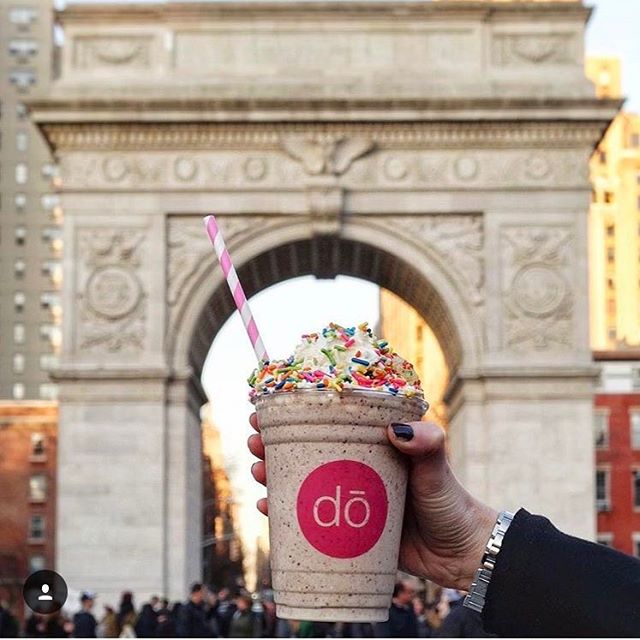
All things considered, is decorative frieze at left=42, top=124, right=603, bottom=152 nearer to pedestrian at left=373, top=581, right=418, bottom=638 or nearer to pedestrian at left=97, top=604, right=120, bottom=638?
pedestrian at left=97, top=604, right=120, bottom=638

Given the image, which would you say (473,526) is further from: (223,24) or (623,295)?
(623,295)

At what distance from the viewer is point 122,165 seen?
1264 inches

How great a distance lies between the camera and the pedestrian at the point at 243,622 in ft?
73.2

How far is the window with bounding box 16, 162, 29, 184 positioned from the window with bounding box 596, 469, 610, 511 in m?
45.7

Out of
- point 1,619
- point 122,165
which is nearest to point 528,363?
point 122,165

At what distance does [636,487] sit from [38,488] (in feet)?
85.7

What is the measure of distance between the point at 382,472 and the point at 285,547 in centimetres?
27

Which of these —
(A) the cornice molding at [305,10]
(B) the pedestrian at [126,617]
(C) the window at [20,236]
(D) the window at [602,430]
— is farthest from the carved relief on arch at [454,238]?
(C) the window at [20,236]

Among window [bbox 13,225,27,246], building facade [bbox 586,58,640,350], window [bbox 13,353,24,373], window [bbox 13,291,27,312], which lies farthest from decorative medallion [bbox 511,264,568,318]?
building facade [bbox 586,58,640,350]

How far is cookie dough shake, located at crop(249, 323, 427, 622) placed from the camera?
10.4 feet

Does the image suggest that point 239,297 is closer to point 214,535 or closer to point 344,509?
point 344,509

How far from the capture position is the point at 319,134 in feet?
105

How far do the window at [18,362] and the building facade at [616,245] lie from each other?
3381cm

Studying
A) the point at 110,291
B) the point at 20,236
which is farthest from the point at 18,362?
the point at 110,291
